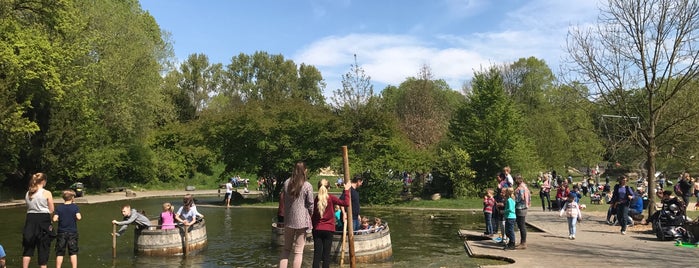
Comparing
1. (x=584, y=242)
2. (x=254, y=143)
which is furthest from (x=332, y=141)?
(x=584, y=242)

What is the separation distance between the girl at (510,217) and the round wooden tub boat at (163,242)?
9286 millimetres

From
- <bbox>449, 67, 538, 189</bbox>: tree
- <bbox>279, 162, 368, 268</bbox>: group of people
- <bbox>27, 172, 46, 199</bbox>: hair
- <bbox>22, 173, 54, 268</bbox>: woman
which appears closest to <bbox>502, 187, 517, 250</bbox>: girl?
<bbox>279, 162, 368, 268</bbox>: group of people

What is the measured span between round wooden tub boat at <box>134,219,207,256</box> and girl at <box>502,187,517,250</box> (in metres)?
9.29

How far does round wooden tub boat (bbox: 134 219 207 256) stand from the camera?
1550 cm

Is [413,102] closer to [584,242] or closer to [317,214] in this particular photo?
[584,242]

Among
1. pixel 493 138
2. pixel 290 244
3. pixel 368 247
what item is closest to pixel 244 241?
pixel 368 247

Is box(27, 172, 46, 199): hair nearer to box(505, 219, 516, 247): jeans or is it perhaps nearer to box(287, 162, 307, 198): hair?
box(287, 162, 307, 198): hair

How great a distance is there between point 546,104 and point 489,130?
35.3 m

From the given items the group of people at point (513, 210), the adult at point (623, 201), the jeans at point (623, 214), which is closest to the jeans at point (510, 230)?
the group of people at point (513, 210)

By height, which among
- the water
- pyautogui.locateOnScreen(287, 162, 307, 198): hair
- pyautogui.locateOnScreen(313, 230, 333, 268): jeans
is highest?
pyautogui.locateOnScreen(287, 162, 307, 198): hair

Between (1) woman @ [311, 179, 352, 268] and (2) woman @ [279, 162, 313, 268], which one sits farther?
(1) woman @ [311, 179, 352, 268]

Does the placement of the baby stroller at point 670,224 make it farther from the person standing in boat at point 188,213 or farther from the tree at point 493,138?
the tree at point 493,138

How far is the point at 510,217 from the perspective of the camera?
14820mm

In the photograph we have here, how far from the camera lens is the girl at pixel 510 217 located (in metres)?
14.8
